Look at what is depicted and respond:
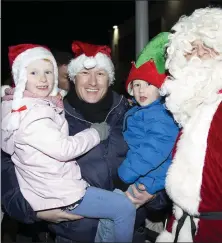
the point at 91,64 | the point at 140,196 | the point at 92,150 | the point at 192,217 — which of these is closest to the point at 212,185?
the point at 192,217

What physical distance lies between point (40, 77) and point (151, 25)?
465 centimetres

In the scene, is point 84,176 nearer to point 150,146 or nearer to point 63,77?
point 150,146

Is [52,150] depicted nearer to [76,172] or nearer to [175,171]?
[76,172]

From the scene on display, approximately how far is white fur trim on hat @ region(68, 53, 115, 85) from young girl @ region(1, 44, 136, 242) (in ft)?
0.73

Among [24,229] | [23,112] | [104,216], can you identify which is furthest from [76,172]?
[24,229]

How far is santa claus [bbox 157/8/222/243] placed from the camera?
1.67 meters

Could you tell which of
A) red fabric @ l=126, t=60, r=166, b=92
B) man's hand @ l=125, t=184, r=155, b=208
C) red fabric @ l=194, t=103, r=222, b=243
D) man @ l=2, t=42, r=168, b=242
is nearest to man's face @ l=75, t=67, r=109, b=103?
man @ l=2, t=42, r=168, b=242

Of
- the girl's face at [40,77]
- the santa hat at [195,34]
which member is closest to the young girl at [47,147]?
the girl's face at [40,77]

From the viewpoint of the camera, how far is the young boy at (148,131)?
211cm

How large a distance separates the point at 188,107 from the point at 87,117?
0.79 m

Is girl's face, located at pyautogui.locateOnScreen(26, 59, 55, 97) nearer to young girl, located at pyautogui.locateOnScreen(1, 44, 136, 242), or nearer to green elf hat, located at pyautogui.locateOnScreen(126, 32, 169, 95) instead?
young girl, located at pyautogui.locateOnScreen(1, 44, 136, 242)

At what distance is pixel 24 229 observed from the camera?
2994mm

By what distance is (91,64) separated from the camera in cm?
235

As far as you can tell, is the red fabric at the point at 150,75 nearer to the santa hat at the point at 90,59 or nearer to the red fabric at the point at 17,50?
the santa hat at the point at 90,59
